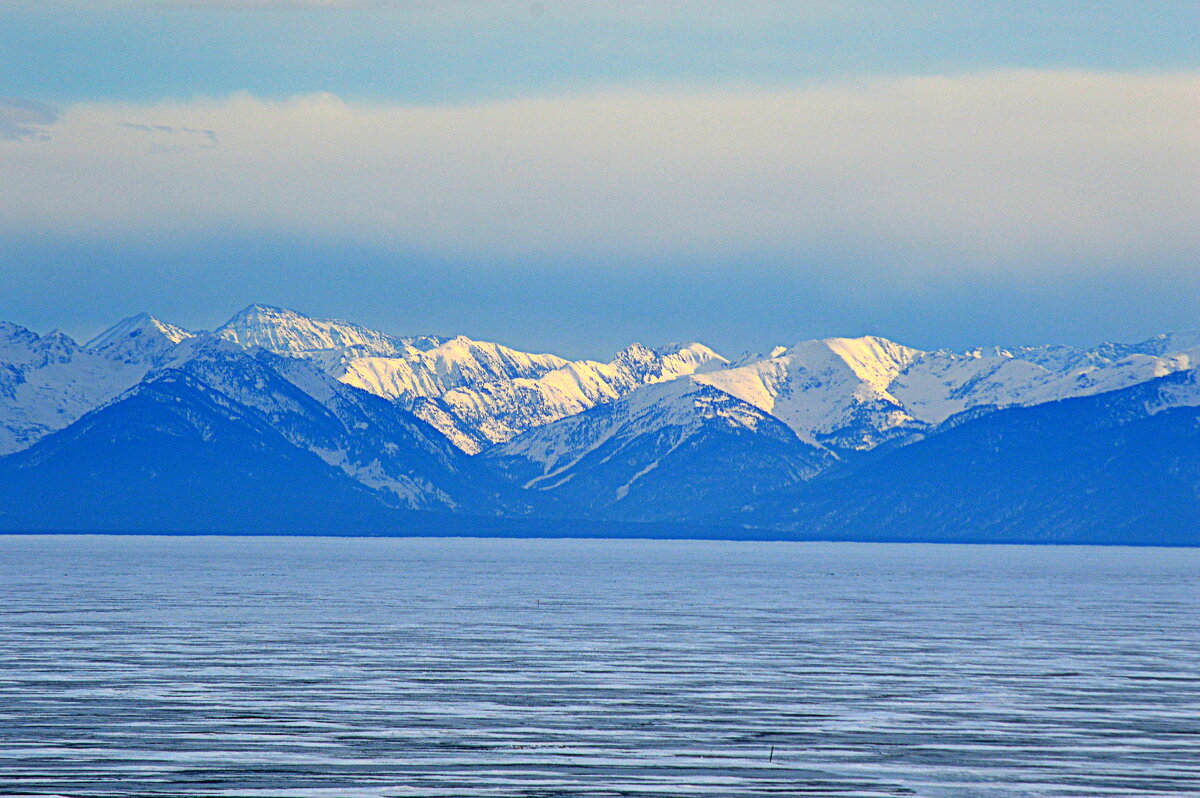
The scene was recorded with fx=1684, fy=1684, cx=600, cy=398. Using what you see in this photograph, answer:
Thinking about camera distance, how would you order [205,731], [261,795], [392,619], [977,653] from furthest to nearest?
[392,619] → [977,653] → [205,731] → [261,795]

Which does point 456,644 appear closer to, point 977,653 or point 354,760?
point 977,653

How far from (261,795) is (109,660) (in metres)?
29.8

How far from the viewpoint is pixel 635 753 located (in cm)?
3878

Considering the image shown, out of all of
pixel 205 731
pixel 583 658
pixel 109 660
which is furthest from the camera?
pixel 583 658

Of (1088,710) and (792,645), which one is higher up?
(792,645)

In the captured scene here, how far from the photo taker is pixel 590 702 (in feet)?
160

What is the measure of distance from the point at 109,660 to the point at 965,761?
112 ft

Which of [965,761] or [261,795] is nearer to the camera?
[261,795]

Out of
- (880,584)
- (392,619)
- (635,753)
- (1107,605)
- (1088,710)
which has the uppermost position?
(880,584)

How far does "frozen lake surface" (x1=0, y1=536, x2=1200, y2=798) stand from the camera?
35281 millimetres

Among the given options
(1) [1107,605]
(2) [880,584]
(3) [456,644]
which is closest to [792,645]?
(3) [456,644]

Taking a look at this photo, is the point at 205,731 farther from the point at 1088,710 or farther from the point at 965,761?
the point at 1088,710

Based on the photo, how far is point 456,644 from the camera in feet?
231

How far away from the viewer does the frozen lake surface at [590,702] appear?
1389 inches
